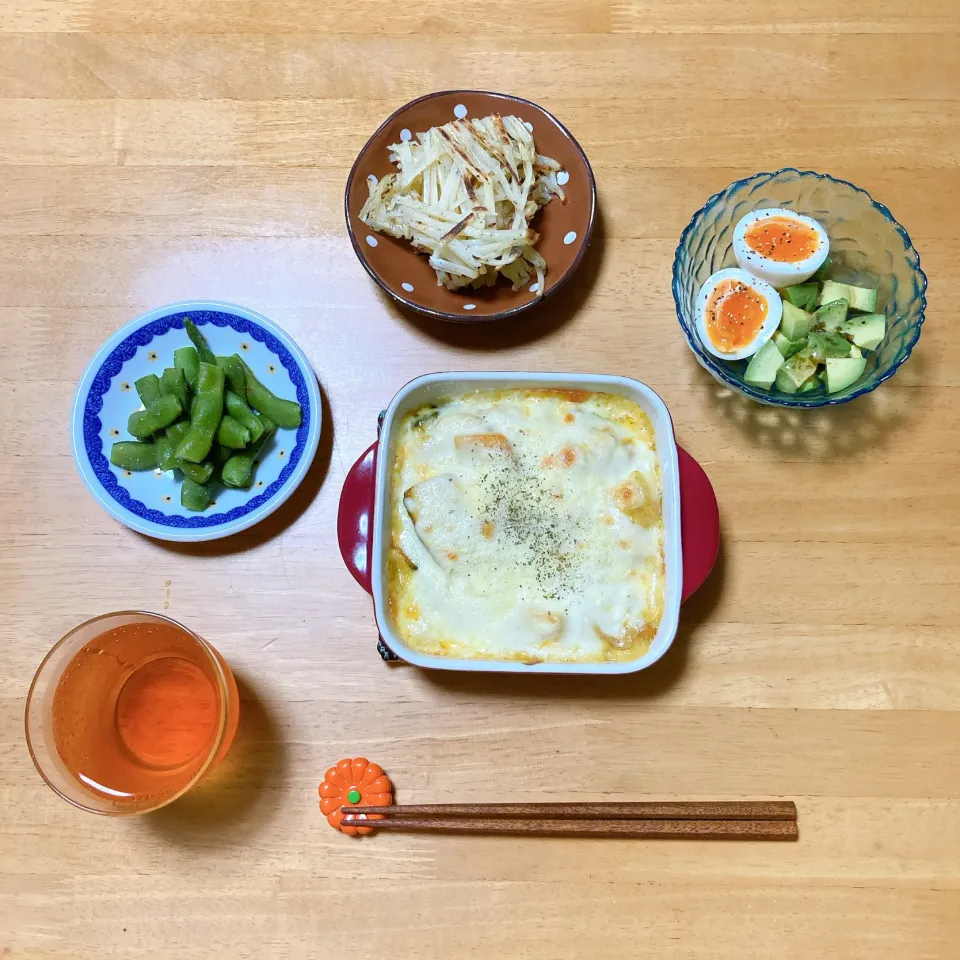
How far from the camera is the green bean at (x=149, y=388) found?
185 centimetres

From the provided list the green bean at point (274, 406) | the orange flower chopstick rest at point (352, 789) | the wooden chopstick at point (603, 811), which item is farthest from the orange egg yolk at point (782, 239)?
the orange flower chopstick rest at point (352, 789)

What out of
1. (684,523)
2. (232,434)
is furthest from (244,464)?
(684,523)

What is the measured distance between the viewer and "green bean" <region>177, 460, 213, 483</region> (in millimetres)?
1795

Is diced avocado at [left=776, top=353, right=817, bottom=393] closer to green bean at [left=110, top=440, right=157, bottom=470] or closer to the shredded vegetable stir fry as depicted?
the shredded vegetable stir fry

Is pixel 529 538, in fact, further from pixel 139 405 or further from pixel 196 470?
pixel 139 405

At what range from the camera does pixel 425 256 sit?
6.35ft

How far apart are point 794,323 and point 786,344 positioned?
0.06 m

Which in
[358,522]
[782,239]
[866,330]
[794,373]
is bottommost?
[358,522]

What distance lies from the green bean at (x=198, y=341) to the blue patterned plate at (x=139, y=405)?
0.11 feet

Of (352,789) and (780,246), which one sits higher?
(780,246)

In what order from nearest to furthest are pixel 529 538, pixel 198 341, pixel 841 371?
pixel 529 538 → pixel 841 371 → pixel 198 341

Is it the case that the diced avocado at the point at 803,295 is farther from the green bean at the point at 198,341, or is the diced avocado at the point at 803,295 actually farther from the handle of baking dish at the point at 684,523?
the green bean at the point at 198,341

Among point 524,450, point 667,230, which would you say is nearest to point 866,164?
point 667,230

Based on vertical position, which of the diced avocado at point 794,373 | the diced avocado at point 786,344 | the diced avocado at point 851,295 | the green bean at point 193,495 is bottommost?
the green bean at point 193,495
